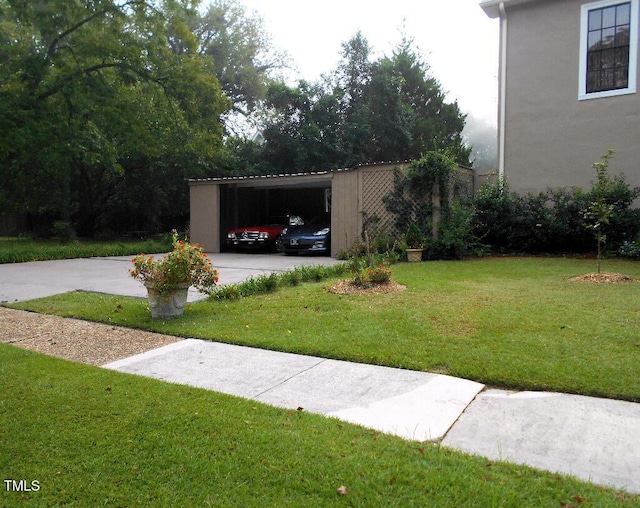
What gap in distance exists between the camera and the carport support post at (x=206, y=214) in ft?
58.4

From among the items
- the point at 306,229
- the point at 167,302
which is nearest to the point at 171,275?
the point at 167,302

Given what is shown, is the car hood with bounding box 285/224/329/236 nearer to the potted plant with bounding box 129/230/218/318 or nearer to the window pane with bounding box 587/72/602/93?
the window pane with bounding box 587/72/602/93

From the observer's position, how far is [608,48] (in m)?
12.2

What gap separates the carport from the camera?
1381 cm

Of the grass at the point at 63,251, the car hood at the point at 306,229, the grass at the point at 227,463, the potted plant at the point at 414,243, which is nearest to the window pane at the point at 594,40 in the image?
the potted plant at the point at 414,243

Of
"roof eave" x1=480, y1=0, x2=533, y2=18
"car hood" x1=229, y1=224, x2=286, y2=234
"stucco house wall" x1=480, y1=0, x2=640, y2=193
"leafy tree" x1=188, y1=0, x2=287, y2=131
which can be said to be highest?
"leafy tree" x1=188, y1=0, x2=287, y2=131

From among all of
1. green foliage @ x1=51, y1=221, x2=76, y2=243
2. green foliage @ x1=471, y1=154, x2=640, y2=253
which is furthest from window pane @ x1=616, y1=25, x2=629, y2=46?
green foliage @ x1=51, y1=221, x2=76, y2=243

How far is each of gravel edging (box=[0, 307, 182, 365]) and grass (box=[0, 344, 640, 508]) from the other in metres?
1.35

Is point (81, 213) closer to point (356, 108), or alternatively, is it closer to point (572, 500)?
point (356, 108)

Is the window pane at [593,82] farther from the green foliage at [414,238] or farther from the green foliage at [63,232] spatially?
the green foliage at [63,232]

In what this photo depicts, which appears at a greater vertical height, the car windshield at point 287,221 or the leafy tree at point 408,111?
the leafy tree at point 408,111

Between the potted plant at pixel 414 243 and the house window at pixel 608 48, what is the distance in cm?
561

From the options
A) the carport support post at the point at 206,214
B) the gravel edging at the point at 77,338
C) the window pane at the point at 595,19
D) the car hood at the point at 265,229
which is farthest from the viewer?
the carport support post at the point at 206,214

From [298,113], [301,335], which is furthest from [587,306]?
[298,113]
